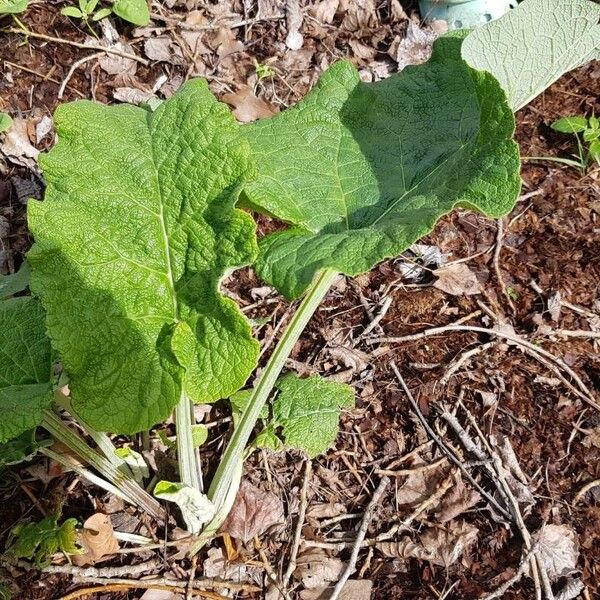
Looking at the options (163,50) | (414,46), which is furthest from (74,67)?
(414,46)

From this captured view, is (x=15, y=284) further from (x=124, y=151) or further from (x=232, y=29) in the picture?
(x=232, y=29)

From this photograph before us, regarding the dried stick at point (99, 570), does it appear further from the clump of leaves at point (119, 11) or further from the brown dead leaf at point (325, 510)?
the clump of leaves at point (119, 11)

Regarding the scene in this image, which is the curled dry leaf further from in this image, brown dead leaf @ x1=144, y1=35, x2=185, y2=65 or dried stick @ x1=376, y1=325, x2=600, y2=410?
brown dead leaf @ x1=144, y1=35, x2=185, y2=65

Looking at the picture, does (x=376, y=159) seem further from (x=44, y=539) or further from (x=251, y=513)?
(x=44, y=539)

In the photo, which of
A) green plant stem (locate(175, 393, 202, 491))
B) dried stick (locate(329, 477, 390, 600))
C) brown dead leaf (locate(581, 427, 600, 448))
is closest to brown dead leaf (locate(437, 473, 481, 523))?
dried stick (locate(329, 477, 390, 600))

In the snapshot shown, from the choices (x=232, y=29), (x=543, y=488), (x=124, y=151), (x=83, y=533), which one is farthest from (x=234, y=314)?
(x=232, y=29)
